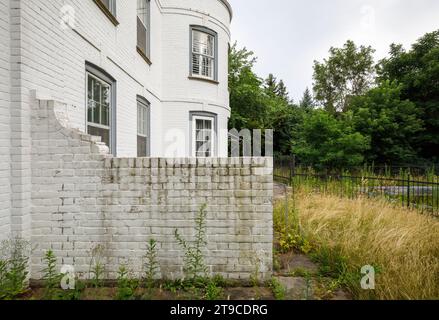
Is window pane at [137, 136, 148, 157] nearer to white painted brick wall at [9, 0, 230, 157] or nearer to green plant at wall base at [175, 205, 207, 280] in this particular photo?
white painted brick wall at [9, 0, 230, 157]

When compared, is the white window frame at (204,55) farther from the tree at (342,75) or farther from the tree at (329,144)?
the tree at (342,75)

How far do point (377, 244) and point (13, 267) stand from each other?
4950mm

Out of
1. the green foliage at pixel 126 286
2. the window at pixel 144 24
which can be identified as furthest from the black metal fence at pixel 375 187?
the window at pixel 144 24

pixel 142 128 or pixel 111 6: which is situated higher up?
pixel 111 6

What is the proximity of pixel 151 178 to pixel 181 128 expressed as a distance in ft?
20.6

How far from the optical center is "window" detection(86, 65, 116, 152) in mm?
5023

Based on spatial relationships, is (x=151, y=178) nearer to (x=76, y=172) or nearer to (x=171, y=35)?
(x=76, y=172)

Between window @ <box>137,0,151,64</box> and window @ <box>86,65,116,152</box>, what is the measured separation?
2519mm

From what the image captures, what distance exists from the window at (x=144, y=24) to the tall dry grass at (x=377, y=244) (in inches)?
241

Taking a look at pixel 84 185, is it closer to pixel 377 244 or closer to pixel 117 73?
pixel 117 73

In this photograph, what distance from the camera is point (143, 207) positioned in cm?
354

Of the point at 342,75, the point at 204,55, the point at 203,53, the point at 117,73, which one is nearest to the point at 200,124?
the point at 204,55
